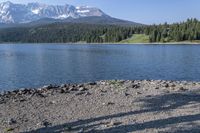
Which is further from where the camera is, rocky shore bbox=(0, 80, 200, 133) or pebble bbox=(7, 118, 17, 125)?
pebble bbox=(7, 118, 17, 125)

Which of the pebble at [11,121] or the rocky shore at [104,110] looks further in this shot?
the pebble at [11,121]

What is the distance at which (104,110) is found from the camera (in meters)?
23.6

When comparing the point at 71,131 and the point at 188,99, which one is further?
the point at 188,99

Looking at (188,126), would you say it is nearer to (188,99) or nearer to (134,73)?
(188,99)

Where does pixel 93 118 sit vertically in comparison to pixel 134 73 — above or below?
above

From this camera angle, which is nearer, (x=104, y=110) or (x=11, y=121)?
(x=11, y=121)

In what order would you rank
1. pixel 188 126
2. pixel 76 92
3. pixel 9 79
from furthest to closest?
pixel 9 79 → pixel 76 92 → pixel 188 126

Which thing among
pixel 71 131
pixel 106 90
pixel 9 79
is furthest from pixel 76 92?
pixel 9 79

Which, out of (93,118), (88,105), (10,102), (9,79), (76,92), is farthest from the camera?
(9,79)

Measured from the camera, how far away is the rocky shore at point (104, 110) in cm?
1955

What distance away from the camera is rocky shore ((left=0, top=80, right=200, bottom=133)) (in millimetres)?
19547

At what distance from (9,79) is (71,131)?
46200 millimetres

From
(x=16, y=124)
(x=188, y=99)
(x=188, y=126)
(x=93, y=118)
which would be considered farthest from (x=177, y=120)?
(x=16, y=124)

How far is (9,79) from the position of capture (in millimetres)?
63406
